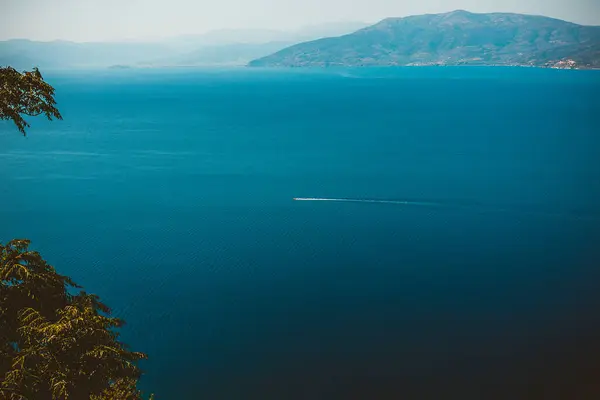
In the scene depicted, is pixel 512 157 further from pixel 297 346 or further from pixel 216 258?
pixel 297 346

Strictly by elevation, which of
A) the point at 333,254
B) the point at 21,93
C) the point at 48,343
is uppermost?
the point at 21,93

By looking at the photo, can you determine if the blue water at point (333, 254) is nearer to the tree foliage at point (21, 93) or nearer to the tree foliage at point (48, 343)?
the tree foliage at point (48, 343)

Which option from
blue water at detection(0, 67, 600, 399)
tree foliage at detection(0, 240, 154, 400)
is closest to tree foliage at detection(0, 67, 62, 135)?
tree foliage at detection(0, 240, 154, 400)

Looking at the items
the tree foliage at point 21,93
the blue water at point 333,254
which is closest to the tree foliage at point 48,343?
the tree foliage at point 21,93

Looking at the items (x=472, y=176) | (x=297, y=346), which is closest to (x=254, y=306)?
(x=297, y=346)

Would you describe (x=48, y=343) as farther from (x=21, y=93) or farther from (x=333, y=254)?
(x=333, y=254)

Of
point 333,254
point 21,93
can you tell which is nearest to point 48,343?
point 21,93

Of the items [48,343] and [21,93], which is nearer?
[48,343]
